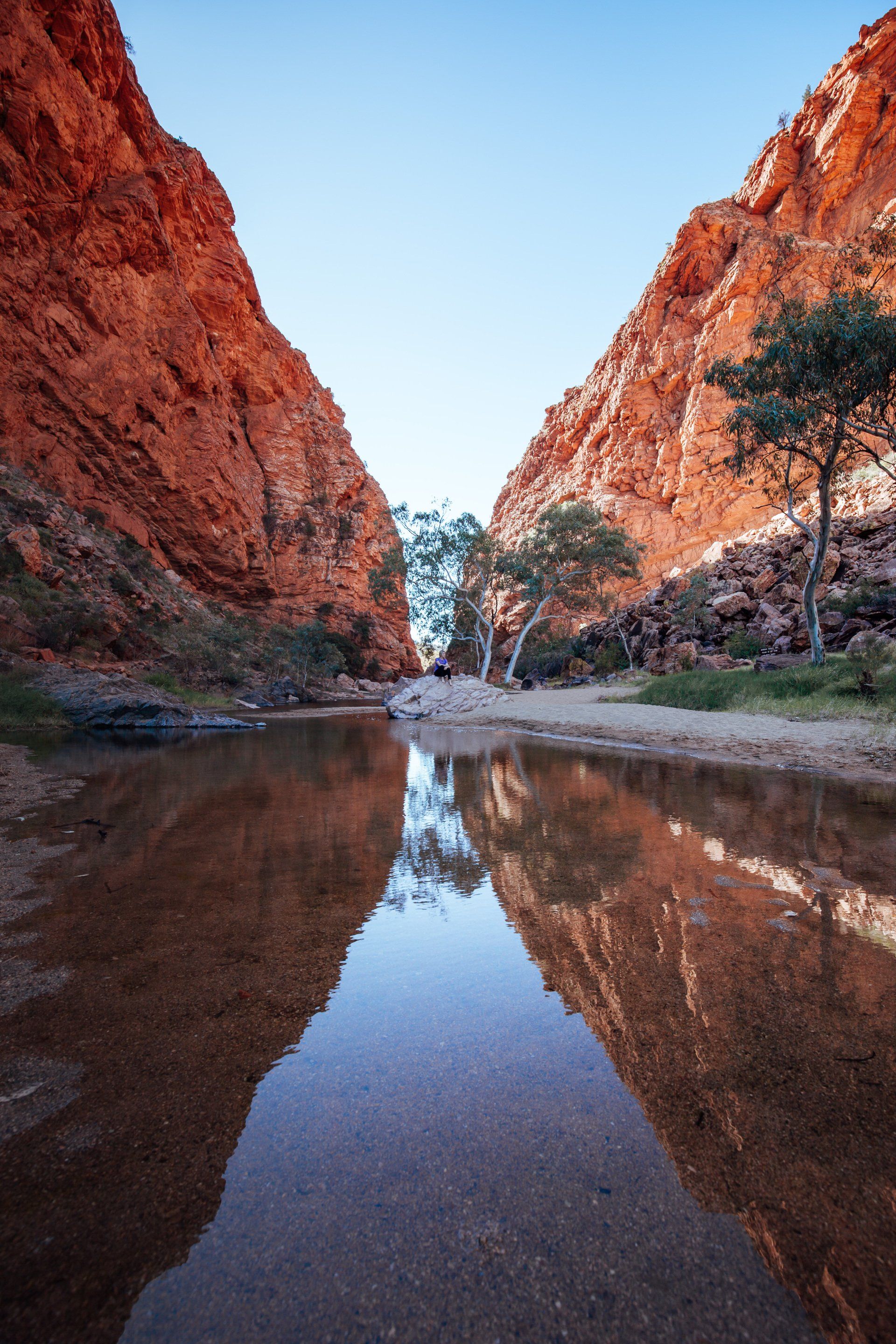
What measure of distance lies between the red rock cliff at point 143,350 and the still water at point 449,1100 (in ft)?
116

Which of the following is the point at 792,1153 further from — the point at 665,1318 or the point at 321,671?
the point at 321,671

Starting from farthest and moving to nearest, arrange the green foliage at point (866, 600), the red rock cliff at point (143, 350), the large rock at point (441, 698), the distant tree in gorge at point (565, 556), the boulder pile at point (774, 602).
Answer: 1. the red rock cliff at point (143, 350)
2. the distant tree in gorge at point (565, 556)
3. the large rock at point (441, 698)
4. the boulder pile at point (774, 602)
5. the green foliage at point (866, 600)

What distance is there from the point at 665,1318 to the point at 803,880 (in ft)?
8.93

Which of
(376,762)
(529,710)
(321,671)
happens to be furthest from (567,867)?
(321,671)

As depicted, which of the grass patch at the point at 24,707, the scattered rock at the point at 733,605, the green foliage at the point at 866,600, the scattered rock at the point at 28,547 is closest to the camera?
the grass patch at the point at 24,707

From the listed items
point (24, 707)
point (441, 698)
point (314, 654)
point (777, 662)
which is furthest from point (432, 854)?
→ point (314, 654)

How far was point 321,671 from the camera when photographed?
39344 mm

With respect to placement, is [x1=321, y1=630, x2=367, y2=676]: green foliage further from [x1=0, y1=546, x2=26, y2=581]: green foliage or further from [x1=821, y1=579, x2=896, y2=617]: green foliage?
[x1=821, y1=579, x2=896, y2=617]: green foliage

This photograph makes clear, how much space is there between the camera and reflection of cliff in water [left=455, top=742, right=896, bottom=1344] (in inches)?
43.9

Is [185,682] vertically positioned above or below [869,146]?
below

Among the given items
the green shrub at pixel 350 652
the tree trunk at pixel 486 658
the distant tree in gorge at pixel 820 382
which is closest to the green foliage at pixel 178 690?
the tree trunk at pixel 486 658

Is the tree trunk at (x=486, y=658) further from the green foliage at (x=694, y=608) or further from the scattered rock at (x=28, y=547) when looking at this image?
the scattered rock at (x=28, y=547)

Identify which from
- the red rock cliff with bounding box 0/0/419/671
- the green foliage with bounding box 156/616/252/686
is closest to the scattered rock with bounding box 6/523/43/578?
the green foliage with bounding box 156/616/252/686

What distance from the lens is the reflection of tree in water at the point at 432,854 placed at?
3.14 m
